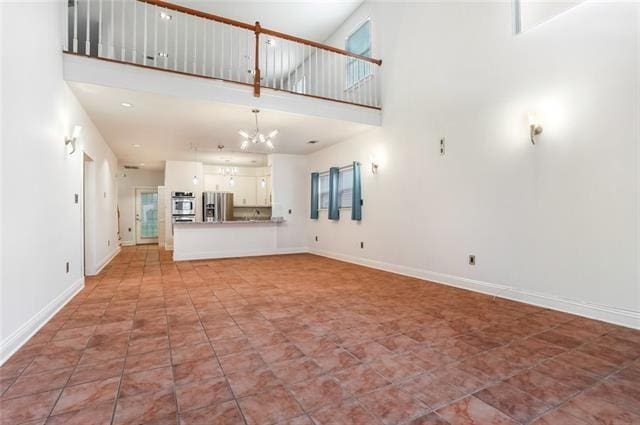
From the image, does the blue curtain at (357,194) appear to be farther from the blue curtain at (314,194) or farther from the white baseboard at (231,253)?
the white baseboard at (231,253)

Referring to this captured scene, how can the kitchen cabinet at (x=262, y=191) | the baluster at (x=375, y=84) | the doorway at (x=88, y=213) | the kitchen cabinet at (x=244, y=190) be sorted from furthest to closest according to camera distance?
the kitchen cabinet at (x=262, y=191) < the kitchen cabinet at (x=244, y=190) < the baluster at (x=375, y=84) < the doorway at (x=88, y=213)

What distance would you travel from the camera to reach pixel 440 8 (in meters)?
4.62

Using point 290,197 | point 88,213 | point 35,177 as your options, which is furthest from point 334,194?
point 35,177

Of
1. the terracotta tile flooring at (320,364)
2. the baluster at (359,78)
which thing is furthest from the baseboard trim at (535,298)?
the baluster at (359,78)

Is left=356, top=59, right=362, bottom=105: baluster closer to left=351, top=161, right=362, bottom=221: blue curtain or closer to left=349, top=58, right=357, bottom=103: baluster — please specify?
left=349, top=58, right=357, bottom=103: baluster

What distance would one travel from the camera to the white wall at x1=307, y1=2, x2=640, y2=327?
2.87 metres

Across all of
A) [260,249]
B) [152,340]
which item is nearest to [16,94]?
[152,340]

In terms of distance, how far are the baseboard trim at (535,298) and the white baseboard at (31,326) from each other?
15.0 ft

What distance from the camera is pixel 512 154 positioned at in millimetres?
3684

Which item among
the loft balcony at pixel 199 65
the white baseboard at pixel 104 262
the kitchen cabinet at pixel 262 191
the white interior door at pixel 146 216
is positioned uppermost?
the loft balcony at pixel 199 65

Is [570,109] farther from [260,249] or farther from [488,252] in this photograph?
[260,249]

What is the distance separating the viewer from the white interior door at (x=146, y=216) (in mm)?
11258

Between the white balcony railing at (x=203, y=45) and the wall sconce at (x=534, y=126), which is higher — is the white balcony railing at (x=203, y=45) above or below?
above

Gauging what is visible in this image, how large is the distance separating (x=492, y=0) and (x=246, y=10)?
15.5 ft
